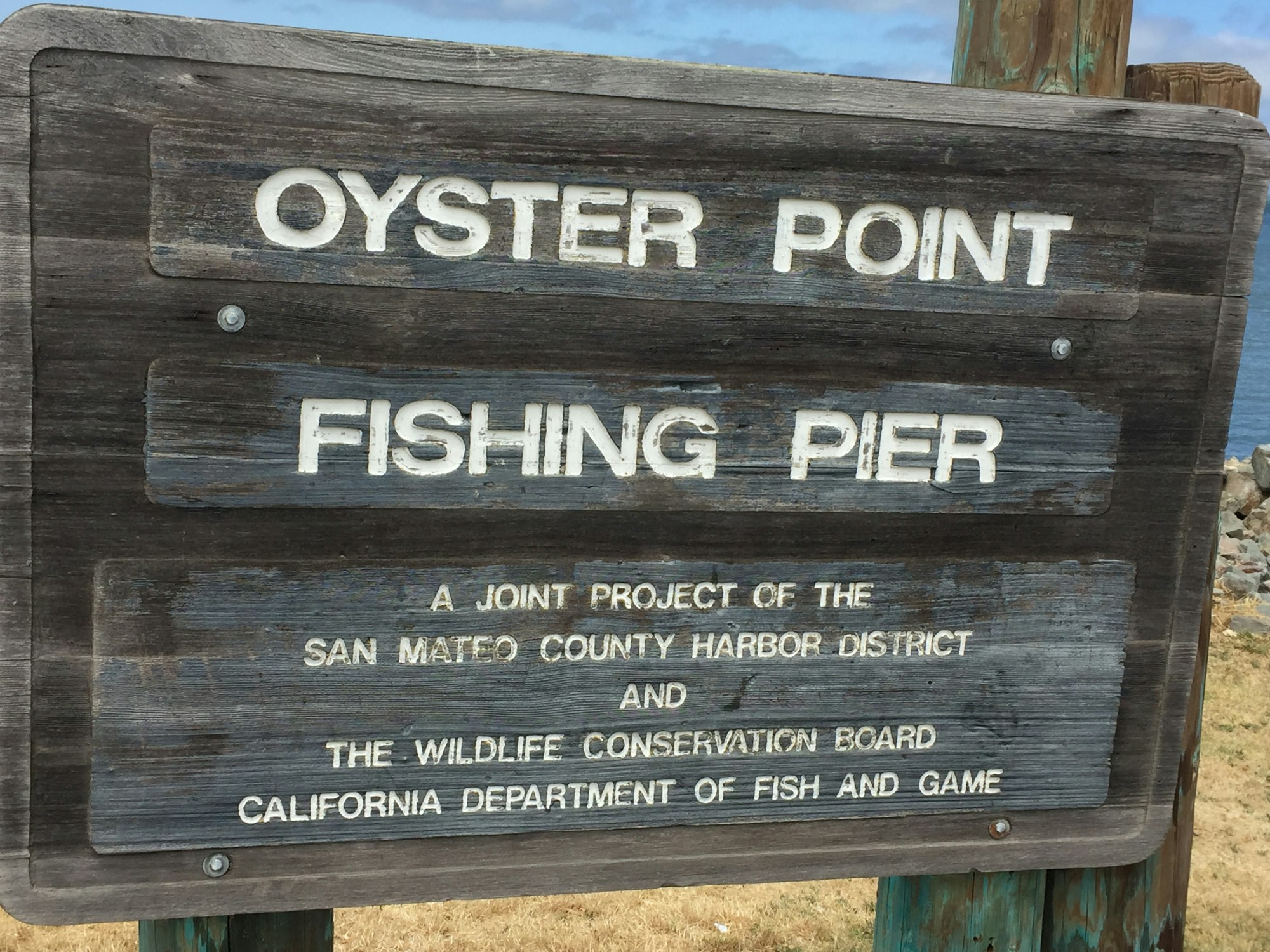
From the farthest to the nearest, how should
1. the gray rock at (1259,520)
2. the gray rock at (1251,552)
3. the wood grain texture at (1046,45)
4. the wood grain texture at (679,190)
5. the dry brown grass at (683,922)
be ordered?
the gray rock at (1259,520) → the gray rock at (1251,552) → the dry brown grass at (683,922) → the wood grain texture at (1046,45) → the wood grain texture at (679,190)

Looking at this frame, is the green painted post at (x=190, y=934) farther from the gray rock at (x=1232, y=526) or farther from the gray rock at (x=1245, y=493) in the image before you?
the gray rock at (x=1245, y=493)

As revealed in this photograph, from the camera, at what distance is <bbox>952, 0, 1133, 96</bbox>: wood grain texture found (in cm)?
258

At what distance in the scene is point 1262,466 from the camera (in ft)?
49.5

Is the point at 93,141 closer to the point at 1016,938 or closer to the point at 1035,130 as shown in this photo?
the point at 1035,130

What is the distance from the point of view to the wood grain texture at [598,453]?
6.83ft

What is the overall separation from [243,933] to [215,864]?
0.90 feet

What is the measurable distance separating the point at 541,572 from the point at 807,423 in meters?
0.60

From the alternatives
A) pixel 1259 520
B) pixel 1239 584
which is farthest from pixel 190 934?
pixel 1259 520

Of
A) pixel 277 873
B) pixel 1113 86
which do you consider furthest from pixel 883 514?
pixel 277 873

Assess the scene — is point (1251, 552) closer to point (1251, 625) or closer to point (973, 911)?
point (1251, 625)

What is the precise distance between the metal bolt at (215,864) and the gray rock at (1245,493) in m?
15.0

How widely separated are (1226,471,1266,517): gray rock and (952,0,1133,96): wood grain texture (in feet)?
45.2

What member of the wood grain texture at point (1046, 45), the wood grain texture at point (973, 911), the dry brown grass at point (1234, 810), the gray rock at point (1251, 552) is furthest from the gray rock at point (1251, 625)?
the wood grain texture at point (1046, 45)

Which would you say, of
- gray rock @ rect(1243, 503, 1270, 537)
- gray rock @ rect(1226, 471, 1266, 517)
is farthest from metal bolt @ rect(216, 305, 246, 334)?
gray rock @ rect(1226, 471, 1266, 517)
